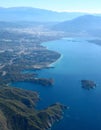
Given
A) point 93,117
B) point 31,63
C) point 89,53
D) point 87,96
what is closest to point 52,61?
point 31,63

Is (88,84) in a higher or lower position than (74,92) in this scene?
lower

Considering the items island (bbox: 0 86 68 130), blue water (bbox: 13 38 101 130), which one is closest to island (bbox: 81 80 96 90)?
blue water (bbox: 13 38 101 130)

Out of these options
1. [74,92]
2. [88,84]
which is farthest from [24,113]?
[88,84]

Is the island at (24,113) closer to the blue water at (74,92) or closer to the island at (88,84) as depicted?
the blue water at (74,92)

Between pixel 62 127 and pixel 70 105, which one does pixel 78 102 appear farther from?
pixel 62 127

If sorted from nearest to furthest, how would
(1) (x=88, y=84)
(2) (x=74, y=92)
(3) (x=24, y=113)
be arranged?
(3) (x=24, y=113) < (2) (x=74, y=92) < (1) (x=88, y=84)

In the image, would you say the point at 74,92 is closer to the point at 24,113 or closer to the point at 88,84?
the point at 88,84
